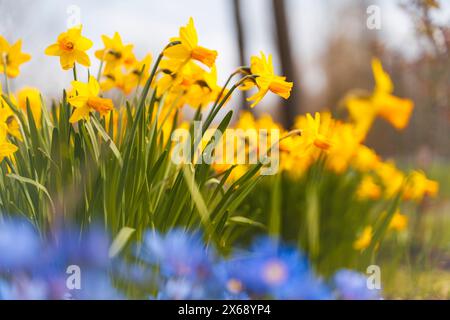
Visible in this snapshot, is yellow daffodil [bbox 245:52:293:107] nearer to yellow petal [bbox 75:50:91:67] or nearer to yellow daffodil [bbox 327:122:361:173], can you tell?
yellow petal [bbox 75:50:91:67]

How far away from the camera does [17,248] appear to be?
3.65ft

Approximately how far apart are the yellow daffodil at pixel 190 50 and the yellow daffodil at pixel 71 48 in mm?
172

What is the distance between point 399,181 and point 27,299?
1809 millimetres

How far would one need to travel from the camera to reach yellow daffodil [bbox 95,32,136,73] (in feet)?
4.82

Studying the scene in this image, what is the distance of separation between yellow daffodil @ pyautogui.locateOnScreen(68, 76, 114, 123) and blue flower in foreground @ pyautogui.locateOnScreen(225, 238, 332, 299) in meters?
0.50

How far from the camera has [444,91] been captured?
9.41 feet

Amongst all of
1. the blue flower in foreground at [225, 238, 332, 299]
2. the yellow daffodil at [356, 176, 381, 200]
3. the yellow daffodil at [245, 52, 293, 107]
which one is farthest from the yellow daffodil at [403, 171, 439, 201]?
the yellow daffodil at [245, 52, 293, 107]

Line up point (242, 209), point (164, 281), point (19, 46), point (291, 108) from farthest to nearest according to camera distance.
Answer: point (291, 108)
point (242, 209)
point (19, 46)
point (164, 281)

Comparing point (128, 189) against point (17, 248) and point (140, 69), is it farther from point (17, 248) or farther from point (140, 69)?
point (140, 69)

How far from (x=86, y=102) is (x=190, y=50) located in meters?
0.25

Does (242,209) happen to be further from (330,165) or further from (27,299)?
(27,299)

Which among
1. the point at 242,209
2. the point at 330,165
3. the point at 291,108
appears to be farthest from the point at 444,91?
the point at 291,108

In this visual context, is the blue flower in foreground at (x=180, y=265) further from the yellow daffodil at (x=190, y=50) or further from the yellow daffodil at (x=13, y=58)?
the yellow daffodil at (x=13, y=58)

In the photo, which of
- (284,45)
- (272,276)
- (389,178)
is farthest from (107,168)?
(284,45)
